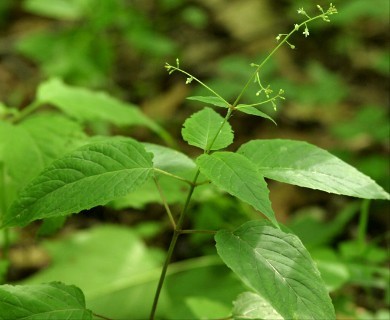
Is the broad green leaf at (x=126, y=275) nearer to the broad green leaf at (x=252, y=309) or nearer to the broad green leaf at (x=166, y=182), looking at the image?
the broad green leaf at (x=166, y=182)

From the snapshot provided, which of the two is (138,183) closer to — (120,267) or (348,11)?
(120,267)

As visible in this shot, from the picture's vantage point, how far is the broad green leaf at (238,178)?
36.8 inches

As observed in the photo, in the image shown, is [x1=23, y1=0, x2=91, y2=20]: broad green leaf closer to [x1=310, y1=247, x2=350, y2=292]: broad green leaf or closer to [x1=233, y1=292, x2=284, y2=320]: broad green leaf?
[x1=310, y1=247, x2=350, y2=292]: broad green leaf

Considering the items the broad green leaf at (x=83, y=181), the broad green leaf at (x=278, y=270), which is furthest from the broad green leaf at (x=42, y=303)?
the broad green leaf at (x=278, y=270)

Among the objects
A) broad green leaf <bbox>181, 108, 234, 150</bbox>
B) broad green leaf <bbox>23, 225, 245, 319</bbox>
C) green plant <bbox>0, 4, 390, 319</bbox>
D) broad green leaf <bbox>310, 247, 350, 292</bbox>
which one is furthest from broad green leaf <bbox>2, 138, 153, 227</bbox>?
broad green leaf <bbox>23, 225, 245, 319</bbox>

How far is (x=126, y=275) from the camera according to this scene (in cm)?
234

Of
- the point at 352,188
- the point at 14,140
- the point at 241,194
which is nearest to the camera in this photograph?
the point at 241,194

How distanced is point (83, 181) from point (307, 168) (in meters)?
0.50

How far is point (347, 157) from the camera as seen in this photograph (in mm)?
2982

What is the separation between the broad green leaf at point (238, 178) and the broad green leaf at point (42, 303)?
39cm

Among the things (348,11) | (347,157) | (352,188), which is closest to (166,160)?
(352,188)

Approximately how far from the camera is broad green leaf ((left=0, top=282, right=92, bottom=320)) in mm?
998

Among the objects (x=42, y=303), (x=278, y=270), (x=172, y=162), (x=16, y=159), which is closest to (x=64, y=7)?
(x=16, y=159)

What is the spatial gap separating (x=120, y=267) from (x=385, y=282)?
3.83 feet
